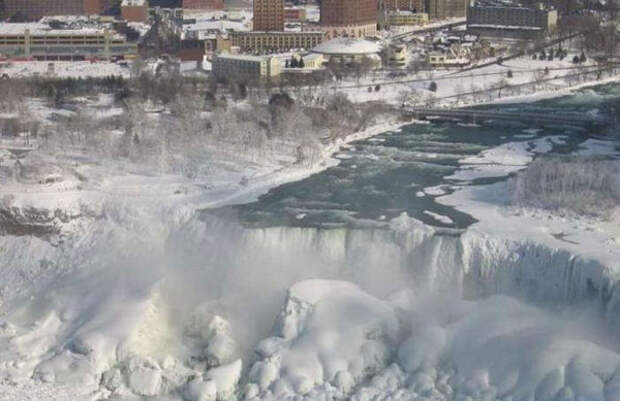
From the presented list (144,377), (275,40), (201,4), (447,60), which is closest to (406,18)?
(275,40)

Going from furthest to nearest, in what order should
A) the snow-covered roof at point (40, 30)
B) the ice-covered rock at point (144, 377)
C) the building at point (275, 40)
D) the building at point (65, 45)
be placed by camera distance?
1. the building at point (275, 40)
2. the snow-covered roof at point (40, 30)
3. the building at point (65, 45)
4. the ice-covered rock at point (144, 377)

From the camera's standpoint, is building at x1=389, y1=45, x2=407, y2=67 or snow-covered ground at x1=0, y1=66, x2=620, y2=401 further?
building at x1=389, y1=45, x2=407, y2=67

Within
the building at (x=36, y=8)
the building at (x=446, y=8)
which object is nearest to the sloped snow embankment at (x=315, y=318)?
the building at (x=446, y=8)

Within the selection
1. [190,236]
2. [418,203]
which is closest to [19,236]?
[190,236]

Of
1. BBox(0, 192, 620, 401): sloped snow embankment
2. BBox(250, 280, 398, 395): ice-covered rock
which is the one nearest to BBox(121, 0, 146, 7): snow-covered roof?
BBox(0, 192, 620, 401): sloped snow embankment

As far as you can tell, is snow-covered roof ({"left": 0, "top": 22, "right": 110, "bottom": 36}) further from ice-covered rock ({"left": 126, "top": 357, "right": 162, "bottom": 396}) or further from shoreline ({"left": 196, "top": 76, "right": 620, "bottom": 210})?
ice-covered rock ({"left": 126, "top": 357, "right": 162, "bottom": 396})

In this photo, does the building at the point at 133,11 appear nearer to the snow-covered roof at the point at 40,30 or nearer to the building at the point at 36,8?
the building at the point at 36,8
